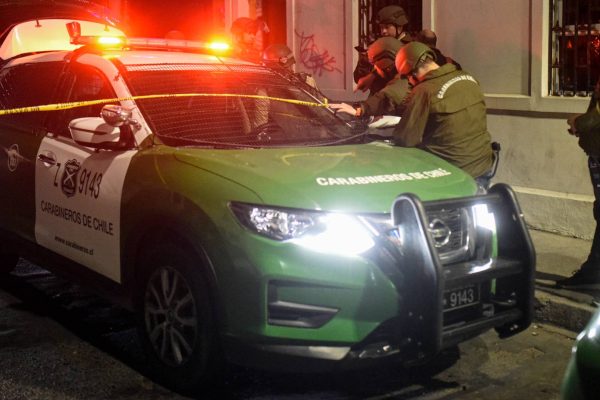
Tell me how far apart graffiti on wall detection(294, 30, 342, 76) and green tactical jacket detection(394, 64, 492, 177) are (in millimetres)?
4025

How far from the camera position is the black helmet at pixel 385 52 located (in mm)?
7762

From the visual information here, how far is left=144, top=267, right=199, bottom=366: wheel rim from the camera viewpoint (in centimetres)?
432

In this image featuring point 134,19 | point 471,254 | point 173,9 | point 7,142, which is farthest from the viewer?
point 134,19

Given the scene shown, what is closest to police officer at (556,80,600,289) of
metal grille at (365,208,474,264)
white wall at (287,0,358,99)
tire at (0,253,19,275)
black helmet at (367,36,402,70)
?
metal grille at (365,208,474,264)

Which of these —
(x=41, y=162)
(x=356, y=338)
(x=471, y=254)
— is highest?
(x=41, y=162)

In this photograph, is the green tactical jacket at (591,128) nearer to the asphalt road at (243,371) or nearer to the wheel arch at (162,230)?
the asphalt road at (243,371)

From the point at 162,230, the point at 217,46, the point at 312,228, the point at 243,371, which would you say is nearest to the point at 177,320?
the point at 162,230

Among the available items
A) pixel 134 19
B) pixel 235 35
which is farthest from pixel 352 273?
pixel 134 19

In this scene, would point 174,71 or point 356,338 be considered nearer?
point 356,338

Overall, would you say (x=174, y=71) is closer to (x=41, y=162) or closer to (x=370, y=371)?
(x=41, y=162)

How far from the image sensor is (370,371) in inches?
191

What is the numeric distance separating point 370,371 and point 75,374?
1.64 m

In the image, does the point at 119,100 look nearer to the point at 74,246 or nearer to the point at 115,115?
the point at 115,115

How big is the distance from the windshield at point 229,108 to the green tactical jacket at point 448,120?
647mm
